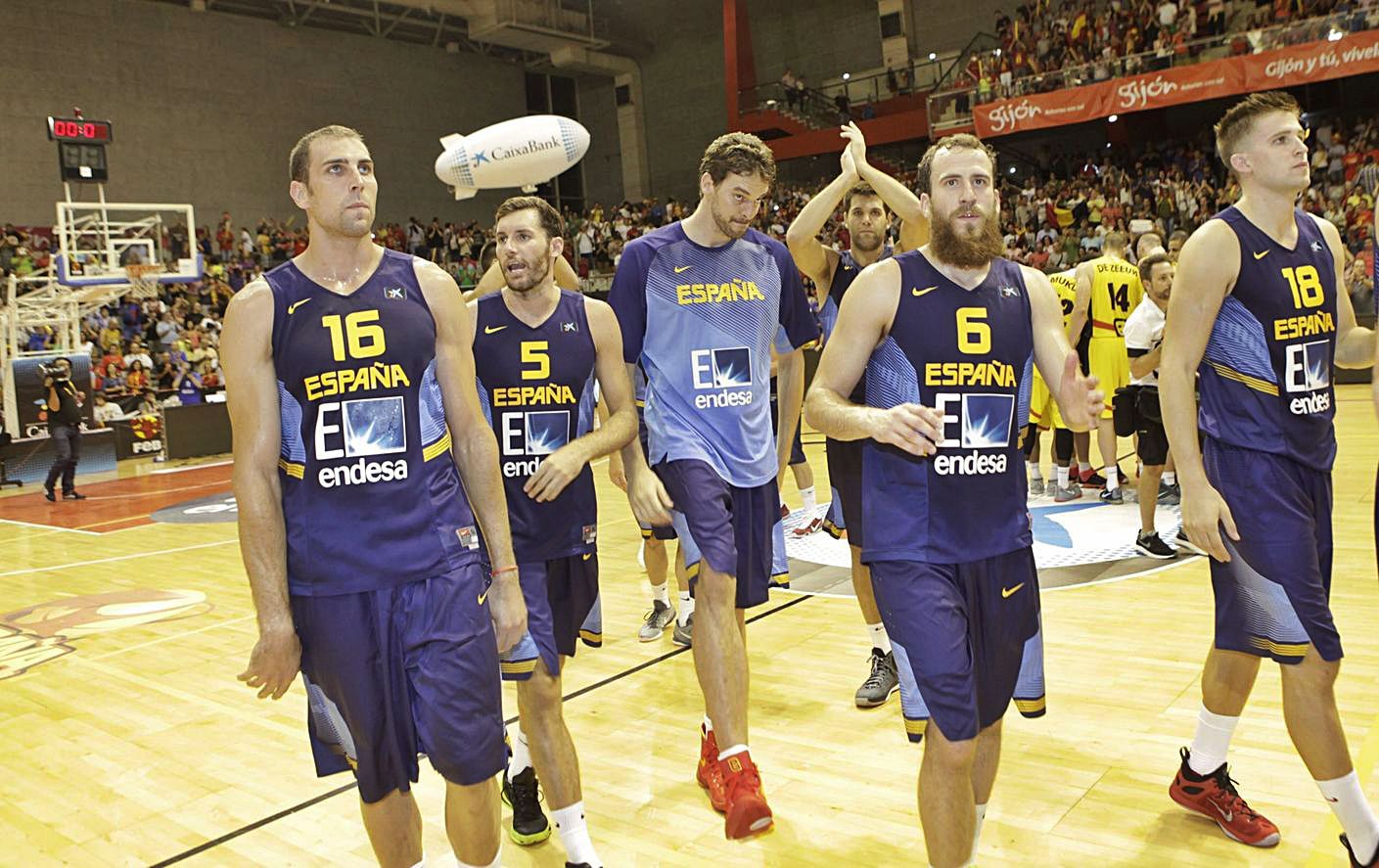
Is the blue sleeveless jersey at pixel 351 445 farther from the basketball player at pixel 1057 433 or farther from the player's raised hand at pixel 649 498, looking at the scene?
the basketball player at pixel 1057 433

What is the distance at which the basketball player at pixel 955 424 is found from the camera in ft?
9.15

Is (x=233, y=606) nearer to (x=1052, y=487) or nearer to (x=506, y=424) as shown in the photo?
(x=506, y=424)

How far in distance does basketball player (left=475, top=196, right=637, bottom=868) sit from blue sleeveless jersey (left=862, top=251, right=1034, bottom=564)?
1.10 meters

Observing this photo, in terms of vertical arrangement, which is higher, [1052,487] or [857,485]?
[857,485]

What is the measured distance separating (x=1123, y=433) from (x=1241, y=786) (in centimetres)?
461

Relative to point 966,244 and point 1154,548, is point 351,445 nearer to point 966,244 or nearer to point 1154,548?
point 966,244

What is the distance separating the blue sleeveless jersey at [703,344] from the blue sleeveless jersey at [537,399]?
16.5 inches

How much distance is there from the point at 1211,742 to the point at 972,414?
1494mm

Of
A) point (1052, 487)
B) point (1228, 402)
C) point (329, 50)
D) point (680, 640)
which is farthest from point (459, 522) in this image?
point (329, 50)

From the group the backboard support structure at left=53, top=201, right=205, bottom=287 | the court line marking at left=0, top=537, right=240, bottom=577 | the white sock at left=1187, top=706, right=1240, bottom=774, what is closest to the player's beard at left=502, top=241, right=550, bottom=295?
the white sock at left=1187, top=706, right=1240, bottom=774

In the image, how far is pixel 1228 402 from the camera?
320 centimetres

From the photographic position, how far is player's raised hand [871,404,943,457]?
2.60 meters

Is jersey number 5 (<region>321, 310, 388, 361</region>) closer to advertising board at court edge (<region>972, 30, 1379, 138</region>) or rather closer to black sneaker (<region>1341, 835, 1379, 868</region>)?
black sneaker (<region>1341, 835, 1379, 868</region>)

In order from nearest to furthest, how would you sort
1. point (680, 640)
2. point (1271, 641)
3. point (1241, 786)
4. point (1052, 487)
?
point (1271, 641), point (1241, 786), point (680, 640), point (1052, 487)
